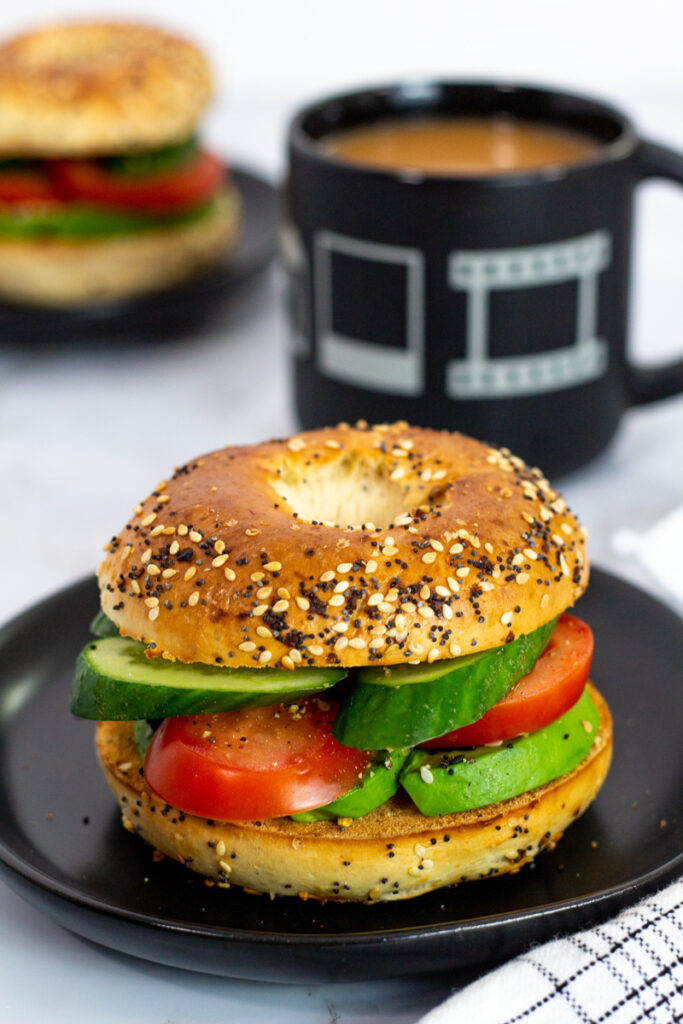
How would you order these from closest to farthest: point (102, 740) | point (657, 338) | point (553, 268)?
point (102, 740), point (553, 268), point (657, 338)

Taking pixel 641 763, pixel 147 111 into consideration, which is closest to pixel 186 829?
pixel 641 763

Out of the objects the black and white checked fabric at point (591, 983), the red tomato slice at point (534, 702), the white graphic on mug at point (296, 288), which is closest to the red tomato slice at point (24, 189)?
the white graphic on mug at point (296, 288)

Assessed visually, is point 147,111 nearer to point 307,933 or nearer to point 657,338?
point 657,338

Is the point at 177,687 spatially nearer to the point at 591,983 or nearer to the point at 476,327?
the point at 591,983

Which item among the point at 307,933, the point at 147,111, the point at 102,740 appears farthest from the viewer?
the point at 147,111

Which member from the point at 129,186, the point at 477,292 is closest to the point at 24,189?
the point at 129,186

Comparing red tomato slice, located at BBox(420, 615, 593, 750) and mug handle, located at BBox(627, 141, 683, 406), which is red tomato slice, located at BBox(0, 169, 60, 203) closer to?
mug handle, located at BBox(627, 141, 683, 406)
